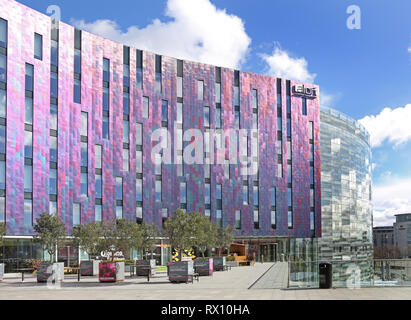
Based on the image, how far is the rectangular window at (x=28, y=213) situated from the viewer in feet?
173

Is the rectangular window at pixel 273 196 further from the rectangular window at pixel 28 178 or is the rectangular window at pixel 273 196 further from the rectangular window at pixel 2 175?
the rectangular window at pixel 2 175

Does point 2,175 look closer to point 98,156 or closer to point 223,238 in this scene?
point 98,156

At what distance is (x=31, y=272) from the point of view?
4772 centimetres

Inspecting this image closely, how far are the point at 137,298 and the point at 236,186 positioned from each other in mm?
55523

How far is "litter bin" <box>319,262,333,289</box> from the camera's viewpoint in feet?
78.7

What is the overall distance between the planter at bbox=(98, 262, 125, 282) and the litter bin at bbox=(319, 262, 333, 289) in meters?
12.6

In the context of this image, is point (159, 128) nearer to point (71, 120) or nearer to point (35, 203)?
point (71, 120)

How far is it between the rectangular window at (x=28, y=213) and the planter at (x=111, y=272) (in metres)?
24.3

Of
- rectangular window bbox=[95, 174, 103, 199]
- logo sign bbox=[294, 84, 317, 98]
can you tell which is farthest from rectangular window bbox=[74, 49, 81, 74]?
logo sign bbox=[294, 84, 317, 98]

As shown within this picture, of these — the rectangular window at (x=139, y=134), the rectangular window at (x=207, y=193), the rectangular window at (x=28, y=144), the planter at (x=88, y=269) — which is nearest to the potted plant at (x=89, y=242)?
the planter at (x=88, y=269)

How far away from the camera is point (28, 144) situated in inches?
2126

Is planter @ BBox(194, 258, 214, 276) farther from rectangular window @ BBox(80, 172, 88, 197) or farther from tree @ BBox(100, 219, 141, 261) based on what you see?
rectangular window @ BBox(80, 172, 88, 197)

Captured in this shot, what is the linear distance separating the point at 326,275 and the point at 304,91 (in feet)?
208

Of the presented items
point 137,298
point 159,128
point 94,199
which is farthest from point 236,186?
point 137,298
